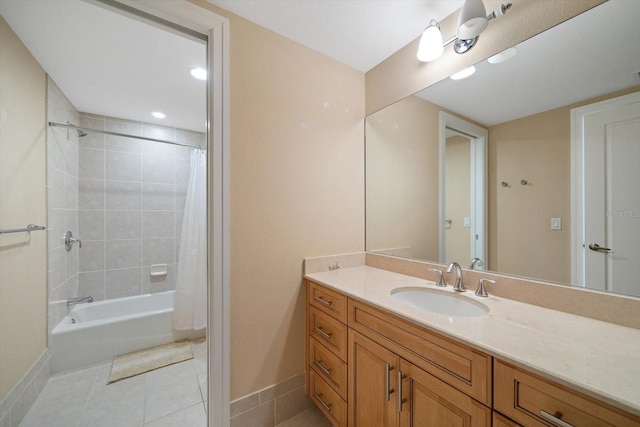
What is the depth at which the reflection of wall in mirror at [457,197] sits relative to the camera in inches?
52.1

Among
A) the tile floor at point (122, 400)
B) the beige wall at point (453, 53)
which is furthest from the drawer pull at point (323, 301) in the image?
the beige wall at point (453, 53)

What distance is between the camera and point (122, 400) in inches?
62.6

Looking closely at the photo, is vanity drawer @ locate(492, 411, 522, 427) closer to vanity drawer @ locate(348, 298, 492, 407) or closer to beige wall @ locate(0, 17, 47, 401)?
vanity drawer @ locate(348, 298, 492, 407)

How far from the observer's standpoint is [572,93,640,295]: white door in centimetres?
81

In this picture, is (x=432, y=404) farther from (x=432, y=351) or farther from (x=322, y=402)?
(x=322, y=402)

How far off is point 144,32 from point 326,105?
3.85 ft

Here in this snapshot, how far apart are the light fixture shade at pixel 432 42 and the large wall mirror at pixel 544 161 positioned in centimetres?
17

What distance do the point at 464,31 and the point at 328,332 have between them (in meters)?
1.69

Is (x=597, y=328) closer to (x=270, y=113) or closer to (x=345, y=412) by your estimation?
(x=345, y=412)

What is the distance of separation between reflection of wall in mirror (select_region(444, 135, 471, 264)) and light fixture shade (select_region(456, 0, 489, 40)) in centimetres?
51

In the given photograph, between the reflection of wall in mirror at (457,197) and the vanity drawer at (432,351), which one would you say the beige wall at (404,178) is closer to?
the reflection of wall in mirror at (457,197)

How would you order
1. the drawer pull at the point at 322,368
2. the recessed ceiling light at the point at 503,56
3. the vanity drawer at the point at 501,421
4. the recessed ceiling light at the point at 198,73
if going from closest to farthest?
the vanity drawer at the point at 501,421, the recessed ceiling light at the point at 503,56, the drawer pull at the point at 322,368, the recessed ceiling light at the point at 198,73

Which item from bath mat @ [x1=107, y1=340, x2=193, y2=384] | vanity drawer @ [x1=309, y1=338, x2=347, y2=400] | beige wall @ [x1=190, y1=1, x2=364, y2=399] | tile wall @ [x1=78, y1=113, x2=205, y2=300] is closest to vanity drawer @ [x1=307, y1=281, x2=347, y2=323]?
beige wall @ [x1=190, y1=1, x2=364, y2=399]

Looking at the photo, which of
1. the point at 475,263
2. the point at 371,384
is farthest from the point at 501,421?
the point at 475,263
